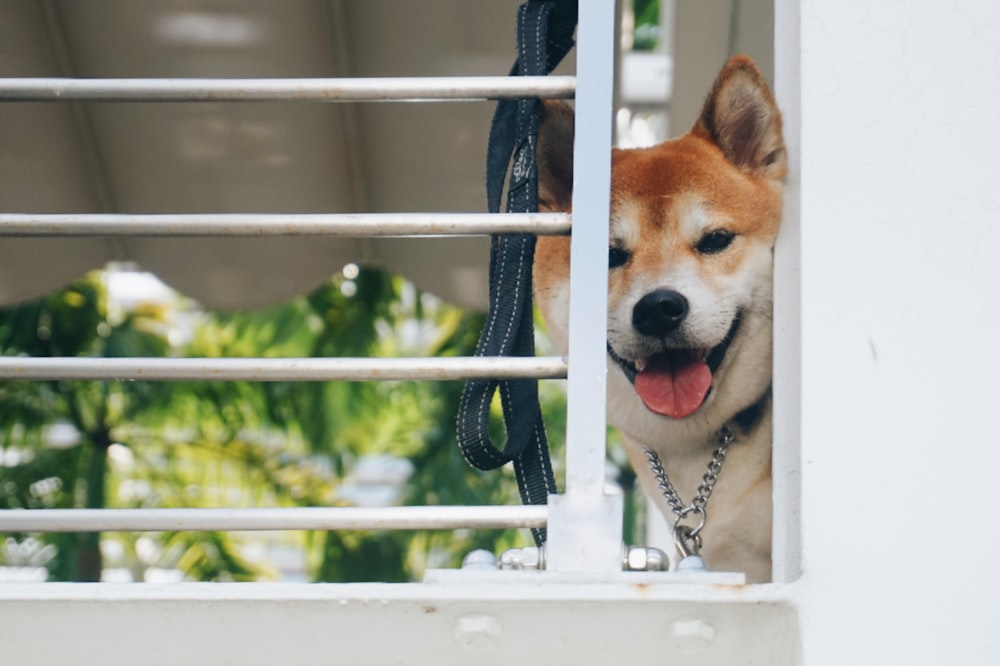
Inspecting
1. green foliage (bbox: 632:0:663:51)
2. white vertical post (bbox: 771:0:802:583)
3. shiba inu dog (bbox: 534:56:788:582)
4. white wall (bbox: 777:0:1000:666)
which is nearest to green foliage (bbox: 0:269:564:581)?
green foliage (bbox: 632:0:663:51)

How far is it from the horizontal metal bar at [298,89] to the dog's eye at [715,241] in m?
1.00

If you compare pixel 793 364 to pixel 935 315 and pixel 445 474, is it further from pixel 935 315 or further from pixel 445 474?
pixel 445 474

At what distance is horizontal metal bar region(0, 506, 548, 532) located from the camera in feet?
5.32

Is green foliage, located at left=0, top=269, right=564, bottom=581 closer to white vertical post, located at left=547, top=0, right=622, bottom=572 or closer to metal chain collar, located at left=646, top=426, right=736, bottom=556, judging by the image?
metal chain collar, located at left=646, top=426, right=736, bottom=556

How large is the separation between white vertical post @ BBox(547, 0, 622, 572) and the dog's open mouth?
3.31 ft

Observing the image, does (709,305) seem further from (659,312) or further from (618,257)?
(618,257)

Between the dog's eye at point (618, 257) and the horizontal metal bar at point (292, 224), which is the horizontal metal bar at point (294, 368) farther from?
the dog's eye at point (618, 257)

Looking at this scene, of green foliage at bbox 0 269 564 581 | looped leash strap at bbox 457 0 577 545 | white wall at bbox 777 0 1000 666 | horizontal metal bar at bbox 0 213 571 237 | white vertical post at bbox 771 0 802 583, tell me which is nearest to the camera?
white wall at bbox 777 0 1000 666

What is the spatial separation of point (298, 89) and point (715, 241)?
1.20 meters

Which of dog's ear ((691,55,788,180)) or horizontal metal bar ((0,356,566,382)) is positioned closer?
horizontal metal bar ((0,356,566,382))

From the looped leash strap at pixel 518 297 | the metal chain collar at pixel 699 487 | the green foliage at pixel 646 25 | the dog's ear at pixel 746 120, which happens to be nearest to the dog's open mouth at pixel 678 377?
the metal chain collar at pixel 699 487

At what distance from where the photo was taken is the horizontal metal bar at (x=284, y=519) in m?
1.62

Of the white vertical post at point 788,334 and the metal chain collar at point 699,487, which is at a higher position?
the white vertical post at point 788,334

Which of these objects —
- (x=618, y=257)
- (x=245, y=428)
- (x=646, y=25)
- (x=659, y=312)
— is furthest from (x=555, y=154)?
(x=245, y=428)
